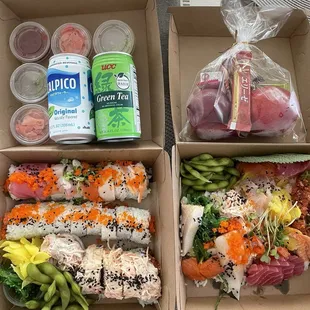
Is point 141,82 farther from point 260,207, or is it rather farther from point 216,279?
point 216,279

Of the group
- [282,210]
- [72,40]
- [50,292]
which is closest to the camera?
[50,292]

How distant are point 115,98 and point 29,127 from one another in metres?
0.34

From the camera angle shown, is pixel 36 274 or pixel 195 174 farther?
pixel 195 174

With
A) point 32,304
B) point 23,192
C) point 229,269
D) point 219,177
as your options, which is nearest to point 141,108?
point 219,177

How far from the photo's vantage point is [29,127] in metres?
1.34

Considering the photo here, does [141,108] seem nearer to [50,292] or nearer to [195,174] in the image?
[195,174]

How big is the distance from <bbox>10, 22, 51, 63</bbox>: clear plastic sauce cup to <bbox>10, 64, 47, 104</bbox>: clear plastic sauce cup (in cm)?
3

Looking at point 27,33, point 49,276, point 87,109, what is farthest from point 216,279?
point 27,33

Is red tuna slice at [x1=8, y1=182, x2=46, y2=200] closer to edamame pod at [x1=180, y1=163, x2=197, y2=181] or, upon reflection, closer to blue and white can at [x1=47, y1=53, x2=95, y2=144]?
blue and white can at [x1=47, y1=53, x2=95, y2=144]

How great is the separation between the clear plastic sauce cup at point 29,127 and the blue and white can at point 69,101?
0.17 metres

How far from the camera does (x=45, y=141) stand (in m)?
1.35

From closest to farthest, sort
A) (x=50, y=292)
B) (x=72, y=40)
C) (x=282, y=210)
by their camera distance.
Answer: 1. (x=50, y=292)
2. (x=282, y=210)
3. (x=72, y=40)

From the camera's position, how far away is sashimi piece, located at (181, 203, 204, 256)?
1238 mm

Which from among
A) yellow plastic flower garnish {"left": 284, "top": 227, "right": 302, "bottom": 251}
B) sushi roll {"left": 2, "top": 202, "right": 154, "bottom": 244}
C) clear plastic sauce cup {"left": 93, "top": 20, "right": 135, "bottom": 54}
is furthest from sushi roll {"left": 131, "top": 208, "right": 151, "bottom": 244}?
clear plastic sauce cup {"left": 93, "top": 20, "right": 135, "bottom": 54}
